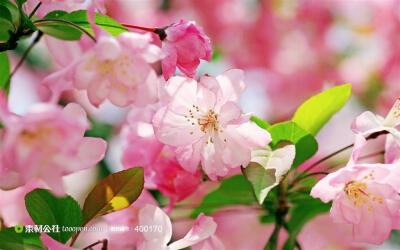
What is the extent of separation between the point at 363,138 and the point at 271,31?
2.11m

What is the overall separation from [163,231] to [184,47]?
1.07 feet

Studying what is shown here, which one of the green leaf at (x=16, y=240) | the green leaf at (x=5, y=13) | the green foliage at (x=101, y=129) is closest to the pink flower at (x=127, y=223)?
the green leaf at (x=16, y=240)

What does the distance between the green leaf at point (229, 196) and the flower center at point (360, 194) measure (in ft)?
0.70

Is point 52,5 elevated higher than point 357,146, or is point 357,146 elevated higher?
point 52,5

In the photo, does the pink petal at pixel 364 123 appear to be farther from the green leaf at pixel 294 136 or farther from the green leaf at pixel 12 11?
the green leaf at pixel 12 11

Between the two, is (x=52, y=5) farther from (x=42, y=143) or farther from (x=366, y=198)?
(x=366, y=198)

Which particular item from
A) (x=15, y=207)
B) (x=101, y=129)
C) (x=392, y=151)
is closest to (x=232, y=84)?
(x=392, y=151)

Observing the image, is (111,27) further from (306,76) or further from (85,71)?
(306,76)

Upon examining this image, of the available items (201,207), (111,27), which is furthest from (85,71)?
(201,207)

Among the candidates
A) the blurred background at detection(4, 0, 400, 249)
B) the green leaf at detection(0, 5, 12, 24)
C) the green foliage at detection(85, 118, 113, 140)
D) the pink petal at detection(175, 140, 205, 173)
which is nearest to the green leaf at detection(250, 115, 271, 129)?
the pink petal at detection(175, 140, 205, 173)

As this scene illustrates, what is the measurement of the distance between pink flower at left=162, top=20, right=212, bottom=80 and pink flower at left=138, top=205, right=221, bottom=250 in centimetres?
25

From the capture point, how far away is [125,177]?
3.24ft

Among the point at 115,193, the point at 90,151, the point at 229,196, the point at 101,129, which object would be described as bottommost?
the point at 101,129

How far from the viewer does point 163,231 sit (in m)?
1.04
